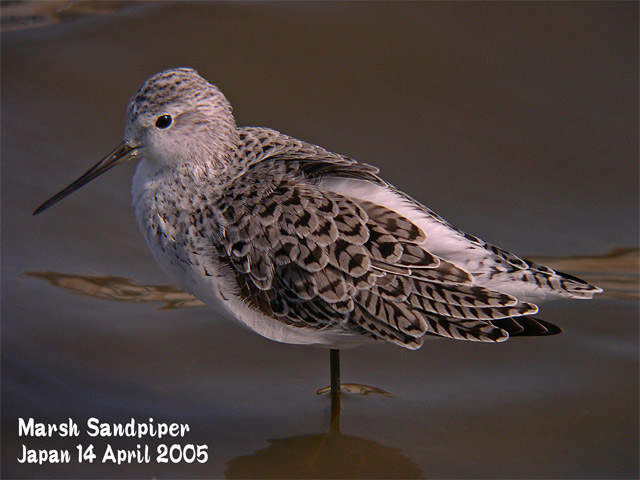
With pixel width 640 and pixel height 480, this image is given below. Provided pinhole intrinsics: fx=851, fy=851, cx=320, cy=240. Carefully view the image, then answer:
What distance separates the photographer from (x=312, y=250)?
14.1 feet

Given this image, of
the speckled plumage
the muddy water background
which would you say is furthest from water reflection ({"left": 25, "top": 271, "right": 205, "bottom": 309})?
the speckled plumage

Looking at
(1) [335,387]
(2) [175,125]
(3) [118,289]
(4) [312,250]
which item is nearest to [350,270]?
(4) [312,250]

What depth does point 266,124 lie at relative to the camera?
7305 millimetres

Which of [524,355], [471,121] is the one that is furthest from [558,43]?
[524,355]

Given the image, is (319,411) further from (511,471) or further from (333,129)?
(333,129)

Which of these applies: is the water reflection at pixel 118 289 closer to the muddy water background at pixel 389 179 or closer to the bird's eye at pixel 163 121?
the muddy water background at pixel 389 179

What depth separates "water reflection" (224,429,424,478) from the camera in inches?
175

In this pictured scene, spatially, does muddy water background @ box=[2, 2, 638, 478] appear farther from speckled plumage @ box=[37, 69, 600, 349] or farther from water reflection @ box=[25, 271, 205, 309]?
speckled plumage @ box=[37, 69, 600, 349]

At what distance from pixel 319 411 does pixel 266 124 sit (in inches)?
124

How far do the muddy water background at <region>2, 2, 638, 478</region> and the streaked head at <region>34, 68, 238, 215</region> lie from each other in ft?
4.41

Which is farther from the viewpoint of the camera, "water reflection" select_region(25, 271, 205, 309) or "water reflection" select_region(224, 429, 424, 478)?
"water reflection" select_region(25, 271, 205, 309)

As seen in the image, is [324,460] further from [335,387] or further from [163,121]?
[163,121]

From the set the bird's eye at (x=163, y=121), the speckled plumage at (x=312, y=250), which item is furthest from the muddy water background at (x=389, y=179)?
the bird's eye at (x=163, y=121)

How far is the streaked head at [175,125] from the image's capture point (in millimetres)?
4543
